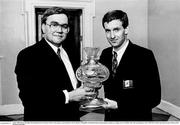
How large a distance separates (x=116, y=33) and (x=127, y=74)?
0.12m

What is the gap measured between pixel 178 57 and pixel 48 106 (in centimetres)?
61

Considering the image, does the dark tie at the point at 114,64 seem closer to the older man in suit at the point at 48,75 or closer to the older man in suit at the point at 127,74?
the older man in suit at the point at 127,74

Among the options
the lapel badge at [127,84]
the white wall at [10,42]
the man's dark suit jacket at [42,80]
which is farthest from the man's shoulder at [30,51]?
the lapel badge at [127,84]

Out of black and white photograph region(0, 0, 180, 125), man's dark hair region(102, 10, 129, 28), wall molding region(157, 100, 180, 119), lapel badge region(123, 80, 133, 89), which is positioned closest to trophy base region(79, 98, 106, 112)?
black and white photograph region(0, 0, 180, 125)

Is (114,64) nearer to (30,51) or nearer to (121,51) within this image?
(121,51)

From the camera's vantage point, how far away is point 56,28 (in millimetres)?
673

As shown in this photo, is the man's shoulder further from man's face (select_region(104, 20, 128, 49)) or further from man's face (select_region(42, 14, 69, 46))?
man's face (select_region(104, 20, 128, 49))

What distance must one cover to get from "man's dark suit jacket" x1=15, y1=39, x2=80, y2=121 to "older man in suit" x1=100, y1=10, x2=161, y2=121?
0.44 ft

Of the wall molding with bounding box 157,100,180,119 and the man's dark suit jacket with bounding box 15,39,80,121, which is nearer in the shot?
the man's dark suit jacket with bounding box 15,39,80,121

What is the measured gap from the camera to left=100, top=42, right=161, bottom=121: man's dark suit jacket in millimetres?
719

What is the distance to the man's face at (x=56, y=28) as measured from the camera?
67 cm

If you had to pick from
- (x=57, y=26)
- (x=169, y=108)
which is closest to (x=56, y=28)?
(x=57, y=26)

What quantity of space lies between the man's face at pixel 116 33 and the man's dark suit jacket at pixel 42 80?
16cm

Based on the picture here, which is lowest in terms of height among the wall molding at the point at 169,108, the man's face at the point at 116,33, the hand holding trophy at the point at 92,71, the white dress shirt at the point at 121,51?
the wall molding at the point at 169,108
